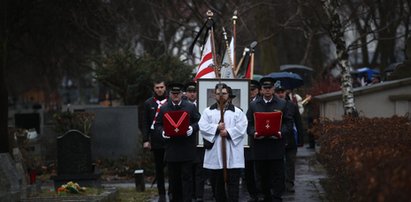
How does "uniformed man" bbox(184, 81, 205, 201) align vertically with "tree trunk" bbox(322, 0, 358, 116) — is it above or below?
below

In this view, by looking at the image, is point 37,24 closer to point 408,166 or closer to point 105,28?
point 105,28

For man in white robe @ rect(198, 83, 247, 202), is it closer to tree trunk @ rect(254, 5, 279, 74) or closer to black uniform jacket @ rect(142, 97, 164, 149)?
black uniform jacket @ rect(142, 97, 164, 149)

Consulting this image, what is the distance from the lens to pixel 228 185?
1301cm

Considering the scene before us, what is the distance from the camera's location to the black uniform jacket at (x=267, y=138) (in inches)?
539

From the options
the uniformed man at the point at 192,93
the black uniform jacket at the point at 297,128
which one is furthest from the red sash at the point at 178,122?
the black uniform jacket at the point at 297,128

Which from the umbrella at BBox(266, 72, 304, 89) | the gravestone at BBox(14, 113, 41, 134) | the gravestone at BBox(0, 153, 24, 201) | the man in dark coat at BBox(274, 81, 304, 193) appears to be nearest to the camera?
the gravestone at BBox(0, 153, 24, 201)

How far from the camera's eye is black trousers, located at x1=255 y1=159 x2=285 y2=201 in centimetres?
1375

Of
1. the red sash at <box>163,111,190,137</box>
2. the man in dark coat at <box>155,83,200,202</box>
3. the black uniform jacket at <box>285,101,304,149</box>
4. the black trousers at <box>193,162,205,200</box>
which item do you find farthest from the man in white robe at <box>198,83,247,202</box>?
the black uniform jacket at <box>285,101,304,149</box>

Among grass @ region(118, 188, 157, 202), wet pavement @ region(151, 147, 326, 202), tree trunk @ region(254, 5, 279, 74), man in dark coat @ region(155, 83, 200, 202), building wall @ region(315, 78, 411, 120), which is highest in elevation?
tree trunk @ region(254, 5, 279, 74)

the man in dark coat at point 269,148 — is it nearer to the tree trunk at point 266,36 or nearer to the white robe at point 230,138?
the white robe at point 230,138

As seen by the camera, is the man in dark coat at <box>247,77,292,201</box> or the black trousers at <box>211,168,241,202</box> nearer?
the black trousers at <box>211,168,241,202</box>

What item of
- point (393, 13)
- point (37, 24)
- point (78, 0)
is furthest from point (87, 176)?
point (393, 13)

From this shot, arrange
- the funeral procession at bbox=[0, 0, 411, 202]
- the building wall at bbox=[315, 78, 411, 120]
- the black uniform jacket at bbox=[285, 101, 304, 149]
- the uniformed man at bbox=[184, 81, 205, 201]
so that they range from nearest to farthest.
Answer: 1. the funeral procession at bbox=[0, 0, 411, 202]
2. the uniformed man at bbox=[184, 81, 205, 201]
3. the black uniform jacket at bbox=[285, 101, 304, 149]
4. the building wall at bbox=[315, 78, 411, 120]

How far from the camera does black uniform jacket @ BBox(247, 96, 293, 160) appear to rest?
13.7m
